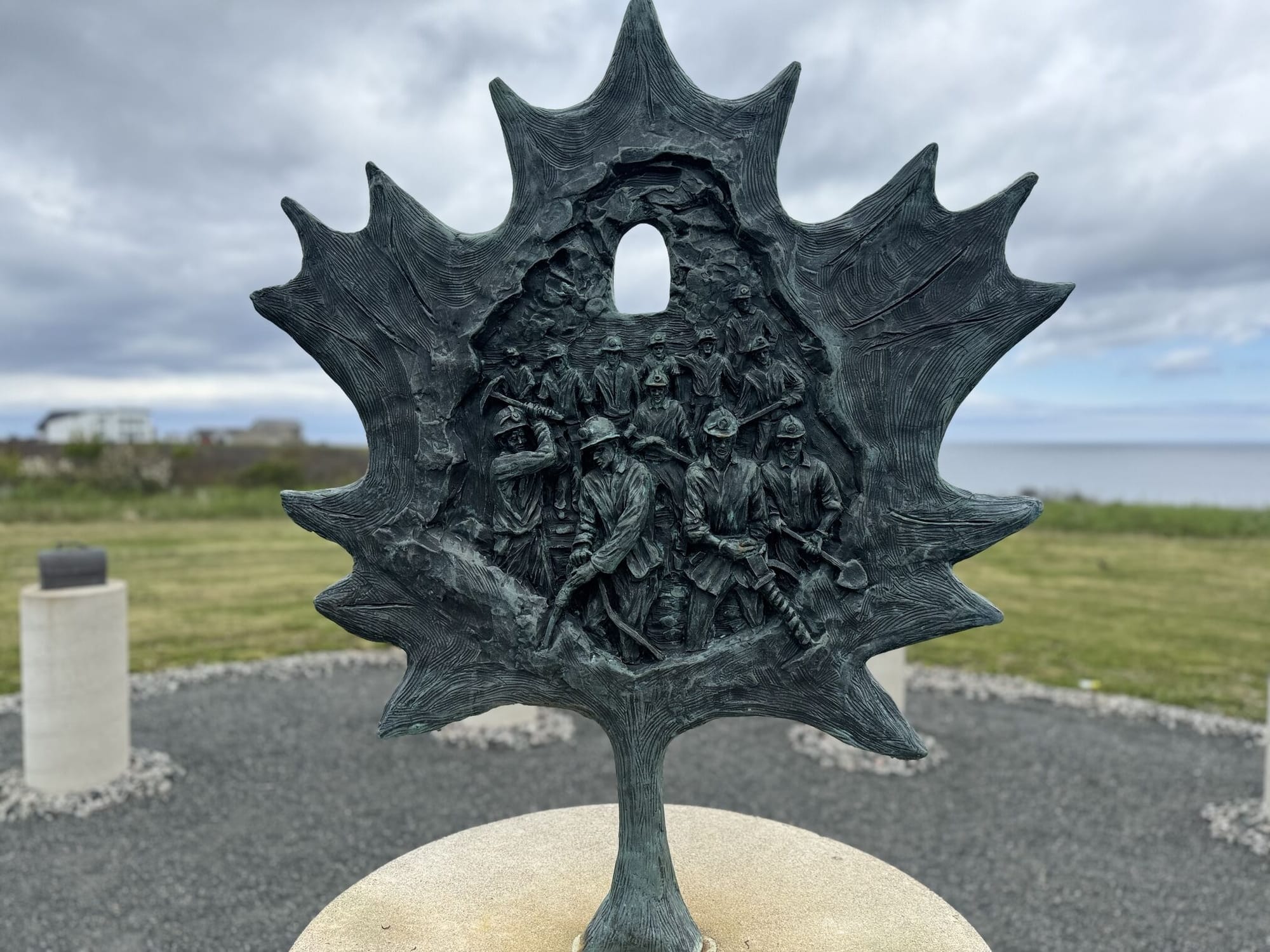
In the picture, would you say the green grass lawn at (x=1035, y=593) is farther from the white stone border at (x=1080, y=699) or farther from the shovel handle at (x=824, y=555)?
the shovel handle at (x=824, y=555)

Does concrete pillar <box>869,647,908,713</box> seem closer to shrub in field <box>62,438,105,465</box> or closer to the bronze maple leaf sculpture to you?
the bronze maple leaf sculpture

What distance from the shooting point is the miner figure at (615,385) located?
3.55 meters

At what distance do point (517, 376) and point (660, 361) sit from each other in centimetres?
60

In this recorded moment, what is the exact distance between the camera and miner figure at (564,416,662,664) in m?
3.48

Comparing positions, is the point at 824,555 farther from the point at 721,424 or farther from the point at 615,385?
the point at 615,385

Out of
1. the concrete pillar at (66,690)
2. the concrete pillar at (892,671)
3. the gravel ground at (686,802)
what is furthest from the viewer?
the concrete pillar at (892,671)

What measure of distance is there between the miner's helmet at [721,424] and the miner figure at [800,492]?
0.19m

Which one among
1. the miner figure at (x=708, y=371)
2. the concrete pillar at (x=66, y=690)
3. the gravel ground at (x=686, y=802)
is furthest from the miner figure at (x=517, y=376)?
the concrete pillar at (x=66, y=690)

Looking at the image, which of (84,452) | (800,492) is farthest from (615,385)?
(84,452)

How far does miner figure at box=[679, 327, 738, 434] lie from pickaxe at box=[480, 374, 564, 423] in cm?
58

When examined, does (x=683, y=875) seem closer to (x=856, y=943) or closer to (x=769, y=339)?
(x=856, y=943)

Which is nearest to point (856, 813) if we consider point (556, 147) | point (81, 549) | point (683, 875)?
→ point (683, 875)

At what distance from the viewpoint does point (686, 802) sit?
281 inches

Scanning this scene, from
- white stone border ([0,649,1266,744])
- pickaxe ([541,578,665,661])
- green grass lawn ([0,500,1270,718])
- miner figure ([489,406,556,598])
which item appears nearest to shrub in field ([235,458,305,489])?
green grass lawn ([0,500,1270,718])
